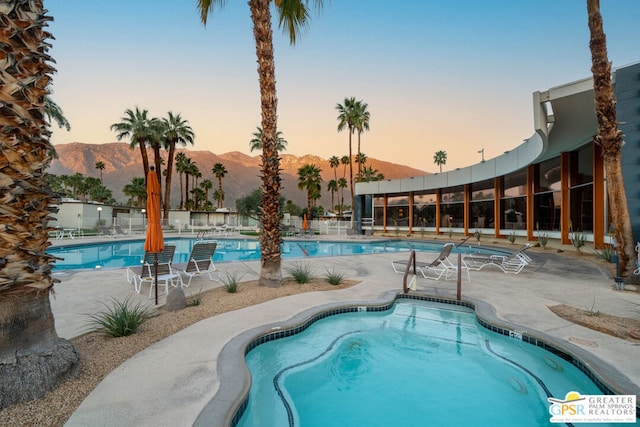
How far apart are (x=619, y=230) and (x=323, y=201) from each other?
136675mm

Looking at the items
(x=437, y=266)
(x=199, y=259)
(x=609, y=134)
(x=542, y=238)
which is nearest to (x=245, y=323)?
(x=199, y=259)

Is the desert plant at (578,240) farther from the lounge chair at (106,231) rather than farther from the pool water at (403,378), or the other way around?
the lounge chair at (106,231)

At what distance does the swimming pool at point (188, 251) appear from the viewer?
1253 centimetres

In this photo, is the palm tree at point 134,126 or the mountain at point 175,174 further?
the mountain at point 175,174

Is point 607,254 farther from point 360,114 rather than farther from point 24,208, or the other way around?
point 360,114

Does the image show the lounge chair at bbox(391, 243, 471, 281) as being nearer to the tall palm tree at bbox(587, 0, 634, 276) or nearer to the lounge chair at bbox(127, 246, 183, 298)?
the tall palm tree at bbox(587, 0, 634, 276)

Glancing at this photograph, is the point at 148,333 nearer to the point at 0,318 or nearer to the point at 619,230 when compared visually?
the point at 0,318

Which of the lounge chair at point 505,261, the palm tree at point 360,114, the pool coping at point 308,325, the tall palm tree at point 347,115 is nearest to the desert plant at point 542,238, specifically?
the lounge chair at point 505,261

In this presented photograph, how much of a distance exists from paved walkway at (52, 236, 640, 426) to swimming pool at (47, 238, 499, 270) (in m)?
4.74

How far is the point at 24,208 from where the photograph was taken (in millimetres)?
2451

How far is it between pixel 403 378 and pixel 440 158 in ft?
204

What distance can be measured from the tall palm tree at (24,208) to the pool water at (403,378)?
1.81 m

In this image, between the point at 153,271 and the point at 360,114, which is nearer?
the point at 153,271

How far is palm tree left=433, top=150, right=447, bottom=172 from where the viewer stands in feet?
197
